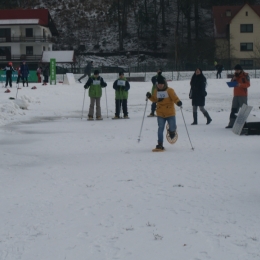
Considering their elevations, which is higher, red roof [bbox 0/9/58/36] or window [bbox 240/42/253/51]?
red roof [bbox 0/9/58/36]

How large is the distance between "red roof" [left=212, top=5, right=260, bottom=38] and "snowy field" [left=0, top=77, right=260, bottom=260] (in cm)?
5851

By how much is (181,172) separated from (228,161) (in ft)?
4.84

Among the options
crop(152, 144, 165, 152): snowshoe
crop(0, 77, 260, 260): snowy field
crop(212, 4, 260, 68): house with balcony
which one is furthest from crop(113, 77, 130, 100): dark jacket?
crop(212, 4, 260, 68): house with balcony

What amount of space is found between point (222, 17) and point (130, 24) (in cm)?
1576

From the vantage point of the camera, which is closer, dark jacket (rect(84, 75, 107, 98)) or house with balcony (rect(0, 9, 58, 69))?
dark jacket (rect(84, 75, 107, 98))

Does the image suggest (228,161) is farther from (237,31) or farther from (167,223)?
(237,31)

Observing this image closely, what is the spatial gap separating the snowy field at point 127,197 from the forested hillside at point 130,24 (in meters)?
59.3

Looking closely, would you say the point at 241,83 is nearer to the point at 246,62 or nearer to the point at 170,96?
the point at 170,96

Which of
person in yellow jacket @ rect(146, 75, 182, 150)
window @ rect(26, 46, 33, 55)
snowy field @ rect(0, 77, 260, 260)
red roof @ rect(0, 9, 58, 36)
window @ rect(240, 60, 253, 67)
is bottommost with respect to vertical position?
snowy field @ rect(0, 77, 260, 260)

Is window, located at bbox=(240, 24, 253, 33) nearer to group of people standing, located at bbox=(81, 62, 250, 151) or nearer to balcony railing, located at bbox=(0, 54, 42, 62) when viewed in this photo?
balcony railing, located at bbox=(0, 54, 42, 62)

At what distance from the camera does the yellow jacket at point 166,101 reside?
41.5 feet

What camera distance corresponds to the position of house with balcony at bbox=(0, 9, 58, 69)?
71250 mm

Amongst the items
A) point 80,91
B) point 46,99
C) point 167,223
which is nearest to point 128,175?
point 167,223

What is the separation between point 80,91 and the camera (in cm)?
3609
